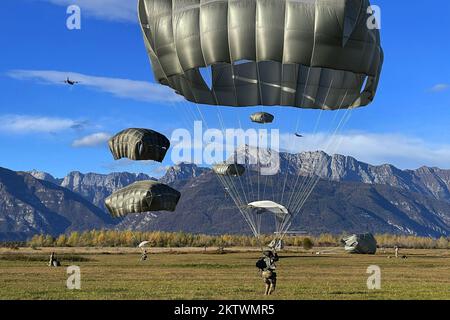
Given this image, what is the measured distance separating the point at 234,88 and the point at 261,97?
5.81 feet

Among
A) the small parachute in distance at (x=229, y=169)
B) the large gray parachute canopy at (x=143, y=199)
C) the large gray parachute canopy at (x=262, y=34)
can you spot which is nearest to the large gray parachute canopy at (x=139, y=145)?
the large gray parachute canopy at (x=143, y=199)

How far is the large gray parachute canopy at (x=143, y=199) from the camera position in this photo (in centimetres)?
6312

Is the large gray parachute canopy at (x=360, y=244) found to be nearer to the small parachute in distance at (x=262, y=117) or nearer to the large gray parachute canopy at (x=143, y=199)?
the small parachute in distance at (x=262, y=117)

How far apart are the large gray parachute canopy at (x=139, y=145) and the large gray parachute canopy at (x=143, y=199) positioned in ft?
10.6

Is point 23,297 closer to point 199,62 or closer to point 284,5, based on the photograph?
point 199,62

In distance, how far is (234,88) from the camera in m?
38.9

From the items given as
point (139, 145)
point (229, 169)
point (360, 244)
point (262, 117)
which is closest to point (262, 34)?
point (139, 145)

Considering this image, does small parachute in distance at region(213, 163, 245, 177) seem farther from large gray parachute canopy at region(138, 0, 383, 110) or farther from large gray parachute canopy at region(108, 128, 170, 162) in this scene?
large gray parachute canopy at region(138, 0, 383, 110)

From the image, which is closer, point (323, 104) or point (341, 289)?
point (341, 289)

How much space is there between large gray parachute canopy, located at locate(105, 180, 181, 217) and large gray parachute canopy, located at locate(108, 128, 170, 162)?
322 centimetres

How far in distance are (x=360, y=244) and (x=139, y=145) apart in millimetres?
53274
